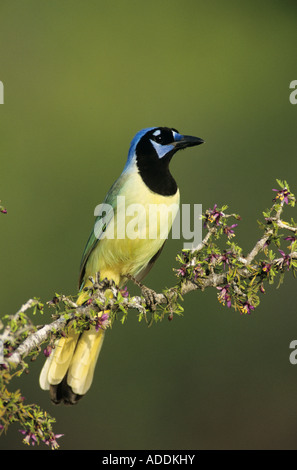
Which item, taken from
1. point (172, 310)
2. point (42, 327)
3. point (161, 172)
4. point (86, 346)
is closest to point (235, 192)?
point (161, 172)

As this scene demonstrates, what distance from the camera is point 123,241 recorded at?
11.6 feet

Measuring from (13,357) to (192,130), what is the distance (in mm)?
4411

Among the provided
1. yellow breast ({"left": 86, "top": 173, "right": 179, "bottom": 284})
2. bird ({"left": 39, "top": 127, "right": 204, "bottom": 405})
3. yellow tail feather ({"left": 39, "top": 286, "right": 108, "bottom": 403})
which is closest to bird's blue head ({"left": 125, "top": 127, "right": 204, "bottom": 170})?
bird ({"left": 39, "top": 127, "right": 204, "bottom": 405})

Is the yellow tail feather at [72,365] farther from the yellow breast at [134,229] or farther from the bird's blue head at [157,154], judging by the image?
the bird's blue head at [157,154]

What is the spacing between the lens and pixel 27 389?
5.30m

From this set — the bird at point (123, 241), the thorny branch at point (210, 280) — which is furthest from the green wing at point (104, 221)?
the thorny branch at point (210, 280)

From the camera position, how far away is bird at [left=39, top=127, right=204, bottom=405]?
3.37 meters

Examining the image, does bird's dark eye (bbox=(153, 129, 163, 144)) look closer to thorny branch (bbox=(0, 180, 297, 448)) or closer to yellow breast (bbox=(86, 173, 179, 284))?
yellow breast (bbox=(86, 173, 179, 284))

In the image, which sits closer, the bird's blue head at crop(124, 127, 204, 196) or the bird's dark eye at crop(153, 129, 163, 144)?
the bird's blue head at crop(124, 127, 204, 196)

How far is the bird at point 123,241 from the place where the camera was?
3373 millimetres

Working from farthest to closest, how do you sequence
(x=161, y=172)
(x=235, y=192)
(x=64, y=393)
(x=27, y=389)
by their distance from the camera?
(x=235, y=192), (x=27, y=389), (x=161, y=172), (x=64, y=393)

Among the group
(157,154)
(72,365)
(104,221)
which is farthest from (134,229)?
(72,365)

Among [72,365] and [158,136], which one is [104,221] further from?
[72,365]

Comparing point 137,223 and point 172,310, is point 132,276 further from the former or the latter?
point 172,310
